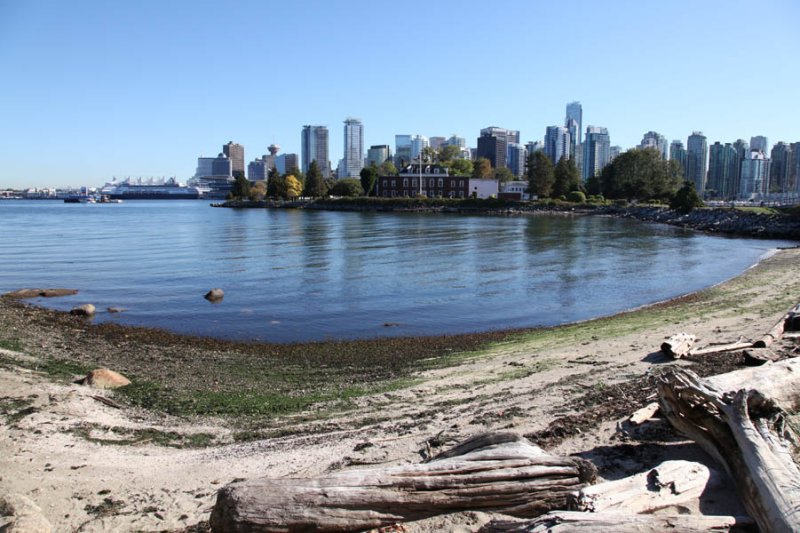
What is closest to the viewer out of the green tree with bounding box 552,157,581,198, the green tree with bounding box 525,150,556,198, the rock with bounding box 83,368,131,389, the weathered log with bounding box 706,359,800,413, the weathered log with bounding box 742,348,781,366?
the weathered log with bounding box 706,359,800,413

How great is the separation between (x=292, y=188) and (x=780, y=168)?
16021 cm

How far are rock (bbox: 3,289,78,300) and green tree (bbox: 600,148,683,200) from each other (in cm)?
11264

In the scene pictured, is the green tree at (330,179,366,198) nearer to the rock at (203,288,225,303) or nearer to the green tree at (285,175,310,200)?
the green tree at (285,175,310,200)

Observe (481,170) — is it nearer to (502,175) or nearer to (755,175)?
(502,175)

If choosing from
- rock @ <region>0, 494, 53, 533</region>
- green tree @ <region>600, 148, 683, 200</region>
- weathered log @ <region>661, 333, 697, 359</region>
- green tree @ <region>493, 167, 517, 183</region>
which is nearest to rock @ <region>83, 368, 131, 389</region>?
rock @ <region>0, 494, 53, 533</region>

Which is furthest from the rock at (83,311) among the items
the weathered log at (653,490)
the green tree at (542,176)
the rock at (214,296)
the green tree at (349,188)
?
the green tree at (349,188)

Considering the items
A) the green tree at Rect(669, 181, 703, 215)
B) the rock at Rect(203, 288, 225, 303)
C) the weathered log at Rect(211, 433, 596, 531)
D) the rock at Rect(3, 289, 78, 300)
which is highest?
the green tree at Rect(669, 181, 703, 215)

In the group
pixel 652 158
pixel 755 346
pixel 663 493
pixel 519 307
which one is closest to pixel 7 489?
pixel 663 493

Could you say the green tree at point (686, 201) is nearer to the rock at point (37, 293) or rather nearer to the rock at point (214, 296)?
the rock at point (214, 296)

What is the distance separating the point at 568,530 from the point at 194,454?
18.4 feet

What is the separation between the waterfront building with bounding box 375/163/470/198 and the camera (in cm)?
14400

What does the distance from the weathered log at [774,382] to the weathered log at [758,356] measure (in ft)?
7.11

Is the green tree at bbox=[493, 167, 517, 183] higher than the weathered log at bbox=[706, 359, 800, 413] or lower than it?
higher

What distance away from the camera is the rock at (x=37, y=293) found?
2528cm
